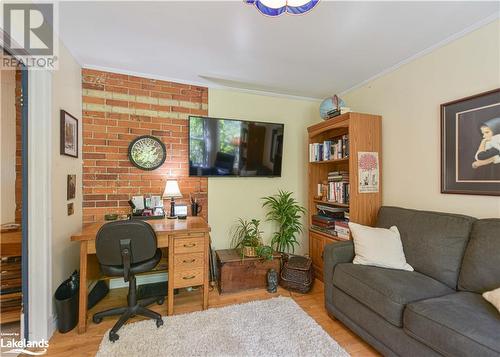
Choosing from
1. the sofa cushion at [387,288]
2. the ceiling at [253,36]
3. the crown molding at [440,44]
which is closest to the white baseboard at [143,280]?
the sofa cushion at [387,288]

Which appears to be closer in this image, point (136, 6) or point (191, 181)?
point (136, 6)

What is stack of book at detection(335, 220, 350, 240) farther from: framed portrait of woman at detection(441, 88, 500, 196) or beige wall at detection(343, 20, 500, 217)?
framed portrait of woman at detection(441, 88, 500, 196)

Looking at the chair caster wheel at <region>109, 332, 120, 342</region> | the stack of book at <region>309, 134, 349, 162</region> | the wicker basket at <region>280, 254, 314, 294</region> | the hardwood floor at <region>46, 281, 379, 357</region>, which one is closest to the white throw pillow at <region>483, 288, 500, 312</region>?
the hardwood floor at <region>46, 281, 379, 357</region>

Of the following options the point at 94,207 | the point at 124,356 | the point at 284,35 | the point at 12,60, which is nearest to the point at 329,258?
the point at 124,356

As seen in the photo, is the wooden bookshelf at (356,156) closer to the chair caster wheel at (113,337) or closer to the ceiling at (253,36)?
the ceiling at (253,36)

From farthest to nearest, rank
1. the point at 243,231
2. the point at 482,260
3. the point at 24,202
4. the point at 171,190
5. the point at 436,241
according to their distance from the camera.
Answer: the point at 243,231
the point at 171,190
the point at 436,241
the point at 24,202
the point at 482,260

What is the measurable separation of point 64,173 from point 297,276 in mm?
2474

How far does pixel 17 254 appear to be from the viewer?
1923 millimetres

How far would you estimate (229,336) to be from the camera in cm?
180

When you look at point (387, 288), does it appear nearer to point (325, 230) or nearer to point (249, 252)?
point (325, 230)

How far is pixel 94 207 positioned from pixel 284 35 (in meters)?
2.53

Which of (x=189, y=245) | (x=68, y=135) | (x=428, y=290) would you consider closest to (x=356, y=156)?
(x=428, y=290)

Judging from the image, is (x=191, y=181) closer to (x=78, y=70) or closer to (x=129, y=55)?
(x=129, y=55)

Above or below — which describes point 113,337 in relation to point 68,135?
below
